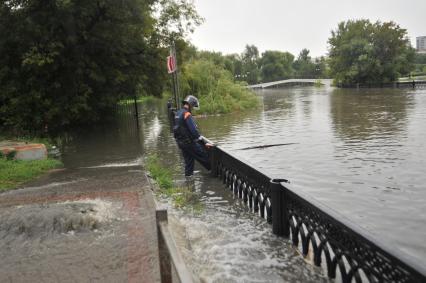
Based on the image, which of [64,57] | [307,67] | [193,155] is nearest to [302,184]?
[193,155]

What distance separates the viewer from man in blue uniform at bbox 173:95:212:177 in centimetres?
979

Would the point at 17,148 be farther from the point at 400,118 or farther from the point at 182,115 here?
the point at 400,118

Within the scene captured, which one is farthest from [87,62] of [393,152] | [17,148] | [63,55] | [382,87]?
[382,87]

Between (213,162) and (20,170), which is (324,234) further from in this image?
(20,170)

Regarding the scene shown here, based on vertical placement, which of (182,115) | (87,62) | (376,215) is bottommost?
(376,215)

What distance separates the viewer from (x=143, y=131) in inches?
888

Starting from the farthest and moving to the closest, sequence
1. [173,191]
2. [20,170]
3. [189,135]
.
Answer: [20,170]
[189,135]
[173,191]

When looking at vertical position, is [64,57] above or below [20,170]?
above

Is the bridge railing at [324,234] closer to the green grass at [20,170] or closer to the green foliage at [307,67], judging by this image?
the green grass at [20,170]

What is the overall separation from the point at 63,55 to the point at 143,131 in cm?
522

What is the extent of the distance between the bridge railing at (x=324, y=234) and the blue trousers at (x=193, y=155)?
1.67 metres

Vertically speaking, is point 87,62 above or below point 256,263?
above

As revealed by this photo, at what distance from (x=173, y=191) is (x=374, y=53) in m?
59.5

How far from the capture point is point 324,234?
4.87m
